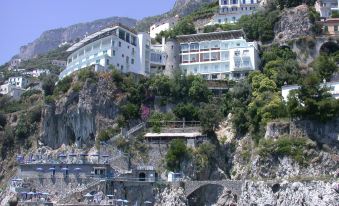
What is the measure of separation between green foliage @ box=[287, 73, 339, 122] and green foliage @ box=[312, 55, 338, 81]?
880 cm

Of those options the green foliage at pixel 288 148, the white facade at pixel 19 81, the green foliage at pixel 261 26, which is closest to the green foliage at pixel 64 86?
the green foliage at pixel 261 26

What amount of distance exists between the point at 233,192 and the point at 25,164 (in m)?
20.9

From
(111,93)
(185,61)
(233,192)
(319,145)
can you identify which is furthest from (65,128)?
(319,145)

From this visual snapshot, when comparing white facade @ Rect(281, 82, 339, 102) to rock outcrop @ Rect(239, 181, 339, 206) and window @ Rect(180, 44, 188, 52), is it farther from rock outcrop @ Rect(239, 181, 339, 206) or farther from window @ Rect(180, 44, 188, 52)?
window @ Rect(180, 44, 188, 52)

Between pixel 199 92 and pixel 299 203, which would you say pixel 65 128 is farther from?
pixel 299 203

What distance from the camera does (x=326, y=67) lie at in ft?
232

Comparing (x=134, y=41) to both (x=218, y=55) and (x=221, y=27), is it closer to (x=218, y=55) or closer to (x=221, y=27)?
(x=218, y=55)

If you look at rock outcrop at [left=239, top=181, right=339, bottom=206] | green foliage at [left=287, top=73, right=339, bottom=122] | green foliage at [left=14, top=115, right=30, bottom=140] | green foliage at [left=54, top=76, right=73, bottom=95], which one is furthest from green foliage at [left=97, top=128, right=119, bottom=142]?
green foliage at [left=287, top=73, right=339, bottom=122]

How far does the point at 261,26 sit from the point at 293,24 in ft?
14.4

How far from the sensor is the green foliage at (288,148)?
58.9 m

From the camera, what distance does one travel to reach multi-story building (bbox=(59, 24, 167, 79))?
76.4 m

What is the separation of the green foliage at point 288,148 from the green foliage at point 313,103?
8.78 feet

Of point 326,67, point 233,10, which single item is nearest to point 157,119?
point 326,67

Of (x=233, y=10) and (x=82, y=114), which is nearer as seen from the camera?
(x=82, y=114)
